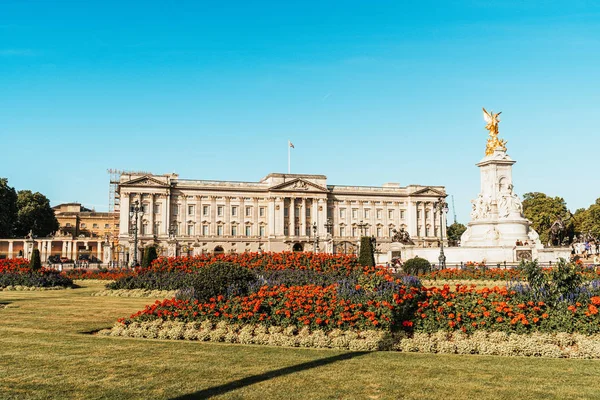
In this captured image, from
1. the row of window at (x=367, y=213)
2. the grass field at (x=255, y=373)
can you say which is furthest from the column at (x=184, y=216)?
the grass field at (x=255, y=373)

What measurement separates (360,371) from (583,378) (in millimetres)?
2979

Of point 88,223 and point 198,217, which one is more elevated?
point 88,223

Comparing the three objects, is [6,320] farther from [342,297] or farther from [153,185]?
[153,185]

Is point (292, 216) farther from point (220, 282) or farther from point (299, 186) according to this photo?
point (220, 282)

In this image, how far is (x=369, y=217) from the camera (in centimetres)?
9169

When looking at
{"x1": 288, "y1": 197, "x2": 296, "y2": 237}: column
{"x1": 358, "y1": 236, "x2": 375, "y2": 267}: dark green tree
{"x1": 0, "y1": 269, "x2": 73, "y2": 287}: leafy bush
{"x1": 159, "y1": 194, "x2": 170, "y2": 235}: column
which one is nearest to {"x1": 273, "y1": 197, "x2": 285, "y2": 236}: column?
{"x1": 288, "y1": 197, "x2": 296, "y2": 237}: column

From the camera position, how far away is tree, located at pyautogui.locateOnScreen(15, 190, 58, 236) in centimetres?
8406

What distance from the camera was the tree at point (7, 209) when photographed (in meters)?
76.4

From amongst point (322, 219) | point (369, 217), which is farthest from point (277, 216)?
point (369, 217)

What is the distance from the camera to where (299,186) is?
287 feet

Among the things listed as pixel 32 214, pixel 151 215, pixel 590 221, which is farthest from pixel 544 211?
pixel 32 214

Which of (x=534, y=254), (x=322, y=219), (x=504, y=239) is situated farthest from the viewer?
(x=322, y=219)

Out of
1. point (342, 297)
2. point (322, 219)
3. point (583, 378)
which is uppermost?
point (322, 219)

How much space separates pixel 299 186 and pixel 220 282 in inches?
2953
